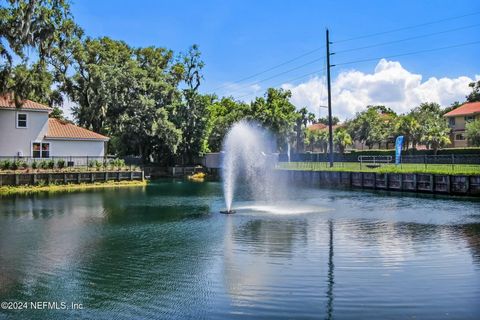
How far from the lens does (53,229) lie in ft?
65.5

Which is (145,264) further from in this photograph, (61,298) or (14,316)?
(14,316)

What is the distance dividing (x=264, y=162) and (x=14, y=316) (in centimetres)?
5394

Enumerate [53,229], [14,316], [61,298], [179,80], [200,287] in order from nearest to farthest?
[14,316]
[61,298]
[200,287]
[53,229]
[179,80]

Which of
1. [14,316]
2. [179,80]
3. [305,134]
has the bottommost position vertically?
[14,316]

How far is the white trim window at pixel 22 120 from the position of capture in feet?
152

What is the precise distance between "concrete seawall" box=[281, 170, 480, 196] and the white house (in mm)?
23273

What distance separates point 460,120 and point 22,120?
69.4 m

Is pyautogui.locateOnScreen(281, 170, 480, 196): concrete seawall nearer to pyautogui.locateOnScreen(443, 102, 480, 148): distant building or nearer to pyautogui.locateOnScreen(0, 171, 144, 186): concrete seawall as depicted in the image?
pyautogui.locateOnScreen(0, 171, 144, 186): concrete seawall

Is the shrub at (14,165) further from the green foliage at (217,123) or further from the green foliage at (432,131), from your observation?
the green foliage at (432,131)

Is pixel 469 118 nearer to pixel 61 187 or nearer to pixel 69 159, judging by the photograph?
pixel 69 159

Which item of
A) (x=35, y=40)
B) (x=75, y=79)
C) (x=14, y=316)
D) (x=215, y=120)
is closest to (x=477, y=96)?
(x=215, y=120)

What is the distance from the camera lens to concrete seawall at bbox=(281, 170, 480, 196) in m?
34.0

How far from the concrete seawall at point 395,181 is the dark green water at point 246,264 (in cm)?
961

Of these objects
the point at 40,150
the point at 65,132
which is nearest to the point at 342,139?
the point at 65,132
